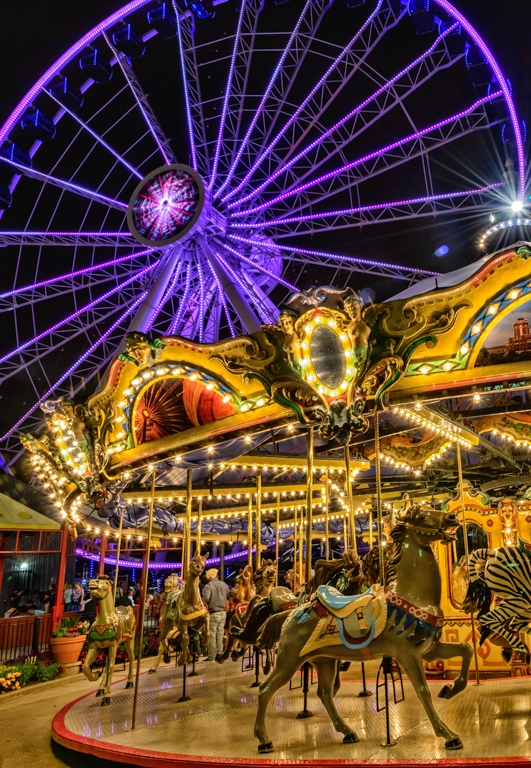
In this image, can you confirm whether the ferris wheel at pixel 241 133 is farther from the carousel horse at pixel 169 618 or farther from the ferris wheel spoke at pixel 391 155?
the carousel horse at pixel 169 618

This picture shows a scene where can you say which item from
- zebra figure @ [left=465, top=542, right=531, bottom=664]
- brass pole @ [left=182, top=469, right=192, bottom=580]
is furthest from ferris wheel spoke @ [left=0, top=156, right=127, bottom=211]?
zebra figure @ [left=465, top=542, right=531, bottom=664]

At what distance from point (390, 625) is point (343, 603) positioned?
1.33 ft

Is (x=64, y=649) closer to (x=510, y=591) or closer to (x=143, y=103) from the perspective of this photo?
(x=510, y=591)

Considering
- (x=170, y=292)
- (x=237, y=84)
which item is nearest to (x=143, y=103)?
(x=237, y=84)

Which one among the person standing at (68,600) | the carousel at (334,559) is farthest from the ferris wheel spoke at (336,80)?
the person standing at (68,600)

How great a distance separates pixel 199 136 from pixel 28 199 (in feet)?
31.6

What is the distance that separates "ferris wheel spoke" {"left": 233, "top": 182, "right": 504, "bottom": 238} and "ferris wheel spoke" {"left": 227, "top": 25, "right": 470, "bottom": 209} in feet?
3.80

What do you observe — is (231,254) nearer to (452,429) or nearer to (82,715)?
(452,429)

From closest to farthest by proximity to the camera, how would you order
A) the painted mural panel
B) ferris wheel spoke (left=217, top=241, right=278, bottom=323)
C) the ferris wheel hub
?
the painted mural panel → the ferris wheel hub → ferris wheel spoke (left=217, top=241, right=278, bottom=323)

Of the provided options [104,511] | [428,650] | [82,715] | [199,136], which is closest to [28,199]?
[199,136]

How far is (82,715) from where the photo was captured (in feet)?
23.8

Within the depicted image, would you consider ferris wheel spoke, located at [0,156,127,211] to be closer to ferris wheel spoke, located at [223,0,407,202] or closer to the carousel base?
ferris wheel spoke, located at [223,0,407,202]

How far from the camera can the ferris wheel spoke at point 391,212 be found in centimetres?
1508

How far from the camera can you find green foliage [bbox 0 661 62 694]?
1050 cm
